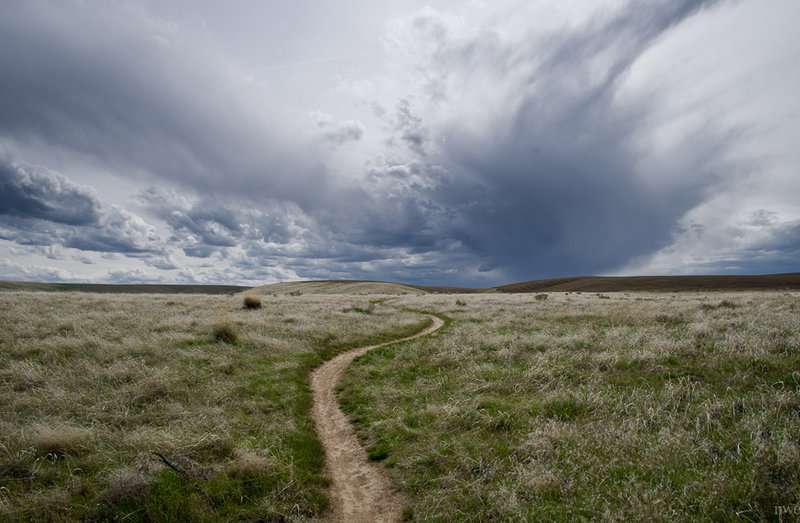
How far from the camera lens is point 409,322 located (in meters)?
29.0

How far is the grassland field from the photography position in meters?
5.90

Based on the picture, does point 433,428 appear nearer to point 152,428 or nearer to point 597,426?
point 597,426

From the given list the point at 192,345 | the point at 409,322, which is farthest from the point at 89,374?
the point at 409,322

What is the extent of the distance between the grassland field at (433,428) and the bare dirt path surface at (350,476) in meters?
0.33

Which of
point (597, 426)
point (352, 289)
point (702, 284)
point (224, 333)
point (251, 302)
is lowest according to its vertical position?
point (597, 426)

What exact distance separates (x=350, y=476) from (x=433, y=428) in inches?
97.6

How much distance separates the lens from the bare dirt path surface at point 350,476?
6668mm

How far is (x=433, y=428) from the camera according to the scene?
30.4 feet

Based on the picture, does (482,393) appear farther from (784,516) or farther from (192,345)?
(192,345)

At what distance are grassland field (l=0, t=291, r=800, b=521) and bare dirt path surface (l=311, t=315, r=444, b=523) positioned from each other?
0.33 m

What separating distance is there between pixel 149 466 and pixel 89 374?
25.1ft

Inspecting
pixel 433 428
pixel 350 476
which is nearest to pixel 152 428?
pixel 350 476

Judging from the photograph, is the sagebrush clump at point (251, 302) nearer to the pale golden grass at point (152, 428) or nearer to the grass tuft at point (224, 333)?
the pale golden grass at point (152, 428)

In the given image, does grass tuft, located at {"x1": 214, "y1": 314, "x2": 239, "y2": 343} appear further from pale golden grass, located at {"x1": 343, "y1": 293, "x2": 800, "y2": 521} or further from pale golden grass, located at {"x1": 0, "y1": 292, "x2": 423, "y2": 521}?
pale golden grass, located at {"x1": 343, "y1": 293, "x2": 800, "y2": 521}
